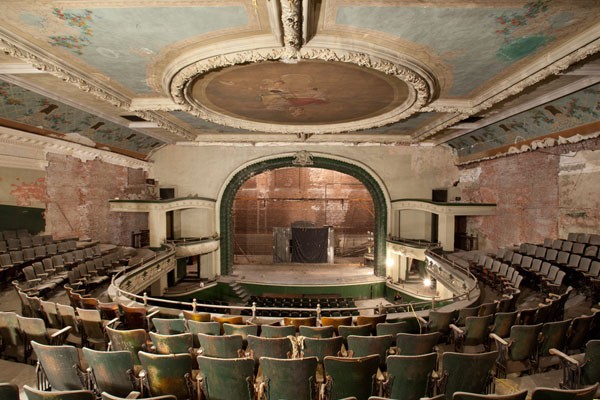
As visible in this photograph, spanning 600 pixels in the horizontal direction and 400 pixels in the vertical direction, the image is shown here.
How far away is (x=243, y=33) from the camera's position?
5.87m

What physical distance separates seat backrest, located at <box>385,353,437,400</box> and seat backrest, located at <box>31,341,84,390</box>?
369 centimetres

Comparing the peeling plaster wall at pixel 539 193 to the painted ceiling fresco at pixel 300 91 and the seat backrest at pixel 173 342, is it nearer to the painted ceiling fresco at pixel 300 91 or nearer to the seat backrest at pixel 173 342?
the painted ceiling fresco at pixel 300 91

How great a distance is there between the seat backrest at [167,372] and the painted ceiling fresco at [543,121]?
1061 centimetres

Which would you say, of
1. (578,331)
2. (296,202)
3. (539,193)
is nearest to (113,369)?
(578,331)

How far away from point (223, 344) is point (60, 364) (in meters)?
1.90

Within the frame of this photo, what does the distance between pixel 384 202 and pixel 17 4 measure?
16.6 metres

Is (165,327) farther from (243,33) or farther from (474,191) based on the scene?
(474,191)

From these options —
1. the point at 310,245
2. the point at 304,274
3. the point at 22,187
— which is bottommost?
the point at 304,274

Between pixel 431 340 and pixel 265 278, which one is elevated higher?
pixel 431 340

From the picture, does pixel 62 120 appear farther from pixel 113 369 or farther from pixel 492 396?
pixel 492 396

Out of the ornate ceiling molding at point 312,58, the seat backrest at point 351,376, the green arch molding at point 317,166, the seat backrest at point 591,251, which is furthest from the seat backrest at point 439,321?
the green arch molding at point 317,166

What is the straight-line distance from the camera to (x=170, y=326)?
5215 mm

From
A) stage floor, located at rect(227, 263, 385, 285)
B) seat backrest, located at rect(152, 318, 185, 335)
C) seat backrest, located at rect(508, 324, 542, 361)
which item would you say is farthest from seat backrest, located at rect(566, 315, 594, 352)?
stage floor, located at rect(227, 263, 385, 285)

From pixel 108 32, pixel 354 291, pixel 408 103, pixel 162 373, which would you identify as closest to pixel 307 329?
pixel 162 373
